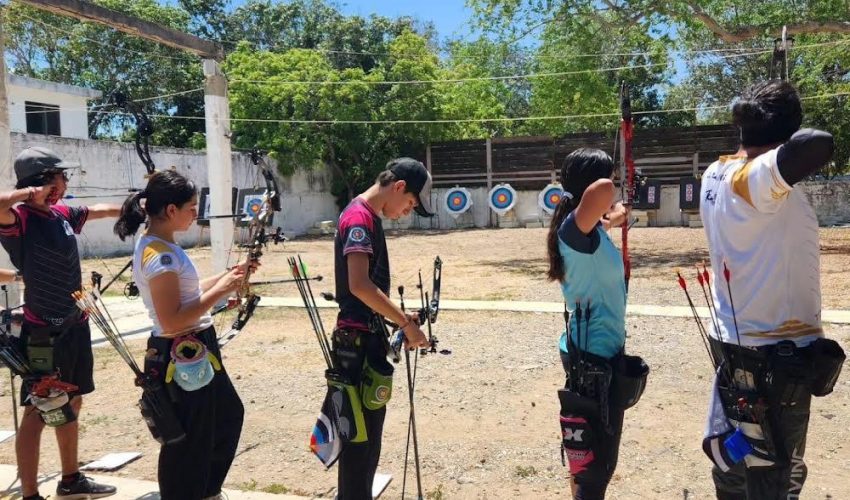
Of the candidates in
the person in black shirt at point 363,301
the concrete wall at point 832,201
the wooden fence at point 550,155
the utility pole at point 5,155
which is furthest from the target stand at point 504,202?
the person in black shirt at point 363,301

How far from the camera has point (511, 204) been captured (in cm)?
2430

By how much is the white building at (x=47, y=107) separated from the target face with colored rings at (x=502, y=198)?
12.9 metres

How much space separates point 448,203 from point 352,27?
394 inches

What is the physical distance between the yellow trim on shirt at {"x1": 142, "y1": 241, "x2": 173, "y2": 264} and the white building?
18.9 m

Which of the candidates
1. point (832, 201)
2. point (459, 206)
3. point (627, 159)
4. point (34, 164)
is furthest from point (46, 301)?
point (832, 201)

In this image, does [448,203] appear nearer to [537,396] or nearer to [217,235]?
[217,235]

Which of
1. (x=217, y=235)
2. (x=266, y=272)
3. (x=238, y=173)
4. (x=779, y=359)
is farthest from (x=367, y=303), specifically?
(x=238, y=173)

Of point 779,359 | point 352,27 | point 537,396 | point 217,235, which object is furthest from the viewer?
point 352,27

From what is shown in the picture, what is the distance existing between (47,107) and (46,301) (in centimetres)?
1973

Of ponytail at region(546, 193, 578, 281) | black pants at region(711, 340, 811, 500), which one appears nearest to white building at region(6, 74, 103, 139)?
ponytail at region(546, 193, 578, 281)

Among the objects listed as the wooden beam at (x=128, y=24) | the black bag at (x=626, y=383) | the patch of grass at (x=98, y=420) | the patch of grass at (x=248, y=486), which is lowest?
the patch of grass at (x=98, y=420)

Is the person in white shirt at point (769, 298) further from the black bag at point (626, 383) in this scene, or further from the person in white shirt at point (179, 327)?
the person in white shirt at point (179, 327)

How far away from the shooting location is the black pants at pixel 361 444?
9.05 ft

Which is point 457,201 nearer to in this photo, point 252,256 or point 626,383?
point 252,256
